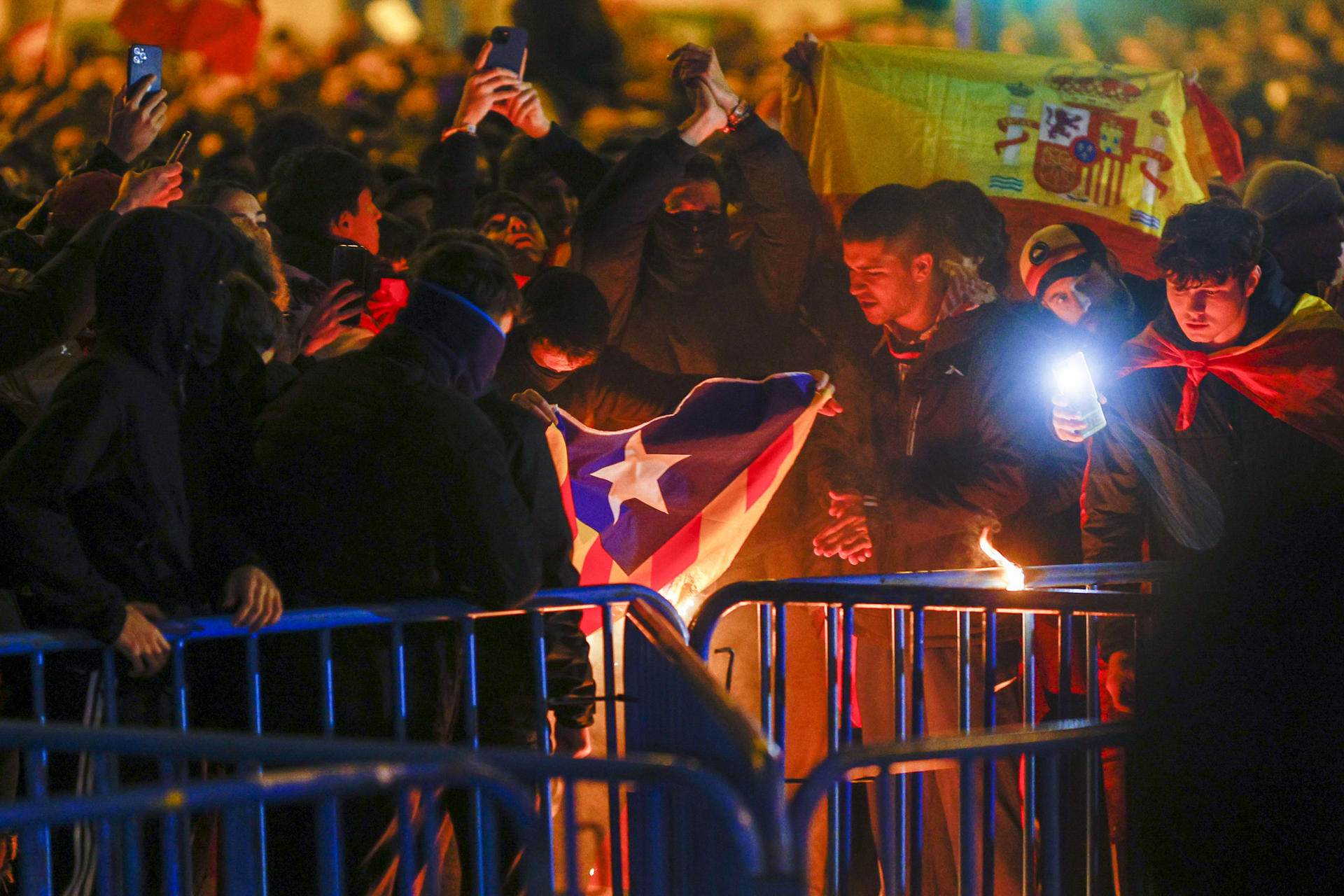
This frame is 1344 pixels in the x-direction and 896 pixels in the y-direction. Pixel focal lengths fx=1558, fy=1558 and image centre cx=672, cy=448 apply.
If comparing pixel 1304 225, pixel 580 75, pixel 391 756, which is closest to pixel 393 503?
pixel 391 756

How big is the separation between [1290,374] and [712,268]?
7.40ft

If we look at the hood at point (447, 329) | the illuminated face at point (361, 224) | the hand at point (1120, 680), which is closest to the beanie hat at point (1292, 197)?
the hand at point (1120, 680)

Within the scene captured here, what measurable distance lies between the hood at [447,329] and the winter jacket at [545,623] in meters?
0.26

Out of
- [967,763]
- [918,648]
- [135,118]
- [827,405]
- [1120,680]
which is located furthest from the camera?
[827,405]

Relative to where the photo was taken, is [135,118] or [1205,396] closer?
[135,118]

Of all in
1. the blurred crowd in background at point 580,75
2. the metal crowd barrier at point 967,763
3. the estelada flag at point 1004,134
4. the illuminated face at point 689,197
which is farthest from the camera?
the blurred crowd in background at point 580,75

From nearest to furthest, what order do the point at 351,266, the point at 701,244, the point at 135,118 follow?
the point at 351,266
the point at 135,118
the point at 701,244

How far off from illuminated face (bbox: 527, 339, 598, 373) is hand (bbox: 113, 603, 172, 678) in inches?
88.9

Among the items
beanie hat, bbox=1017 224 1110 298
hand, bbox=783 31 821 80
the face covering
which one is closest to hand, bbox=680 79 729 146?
→ the face covering

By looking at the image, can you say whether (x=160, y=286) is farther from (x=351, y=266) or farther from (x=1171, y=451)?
(x=1171, y=451)

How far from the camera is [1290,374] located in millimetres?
5602

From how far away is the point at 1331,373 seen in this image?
18.4 feet

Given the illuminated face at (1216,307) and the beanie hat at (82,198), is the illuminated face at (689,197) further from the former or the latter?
the beanie hat at (82,198)

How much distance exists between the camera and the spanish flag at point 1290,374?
220 inches
